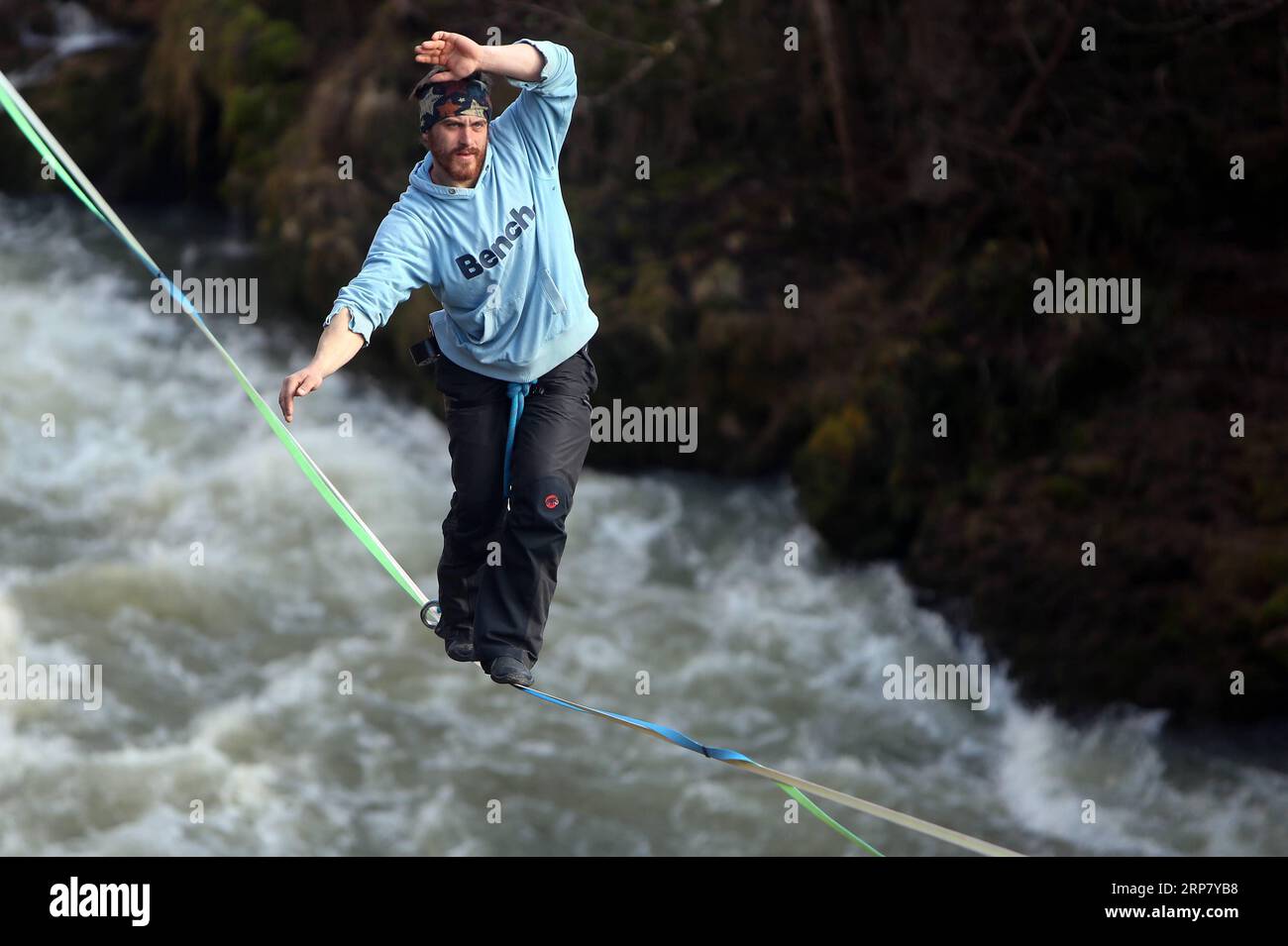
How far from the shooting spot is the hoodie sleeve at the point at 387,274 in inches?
218

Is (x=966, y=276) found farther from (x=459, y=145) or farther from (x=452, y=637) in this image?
(x=459, y=145)

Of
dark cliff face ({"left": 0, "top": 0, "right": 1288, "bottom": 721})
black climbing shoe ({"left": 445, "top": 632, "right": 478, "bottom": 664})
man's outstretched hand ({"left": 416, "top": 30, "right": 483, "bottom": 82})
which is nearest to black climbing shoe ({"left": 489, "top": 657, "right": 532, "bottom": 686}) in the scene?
black climbing shoe ({"left": 445, "top": 632, "right": 478, "bottom": 664})

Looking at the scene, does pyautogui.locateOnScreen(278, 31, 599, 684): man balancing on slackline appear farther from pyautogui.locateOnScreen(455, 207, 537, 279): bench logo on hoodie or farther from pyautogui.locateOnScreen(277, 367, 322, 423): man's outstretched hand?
pyautogui.locateOnScreen(277, 367, 322, 423): man's outstretched hand

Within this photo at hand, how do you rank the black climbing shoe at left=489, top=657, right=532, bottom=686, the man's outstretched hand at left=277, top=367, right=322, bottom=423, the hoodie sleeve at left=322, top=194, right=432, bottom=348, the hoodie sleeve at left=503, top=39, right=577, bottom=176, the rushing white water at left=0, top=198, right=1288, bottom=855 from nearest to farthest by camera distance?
the man's outstretched hand at left=277, top=367, right=322, bottom=423 → the hoodie sleeve at left=322, top=194, right=432, bottom=348 → the hoodie sleeve at left=503, top=39, right=577, bottom=176 → the black climbing shoe at left=489, top=657, right=532, bottom=686 → the rushing white water at left=0, top=198, right=1288, bottom=855

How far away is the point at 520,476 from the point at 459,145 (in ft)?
3.56

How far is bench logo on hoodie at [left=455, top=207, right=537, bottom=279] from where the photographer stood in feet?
19.4

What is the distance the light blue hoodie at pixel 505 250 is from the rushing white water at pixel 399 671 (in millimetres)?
7912

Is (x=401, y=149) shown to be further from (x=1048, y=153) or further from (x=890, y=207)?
(x=1048, y=153)

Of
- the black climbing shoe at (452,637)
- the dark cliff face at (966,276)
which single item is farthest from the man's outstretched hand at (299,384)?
the dark cliff face at (966,276)

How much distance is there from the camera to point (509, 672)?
20.2 ft

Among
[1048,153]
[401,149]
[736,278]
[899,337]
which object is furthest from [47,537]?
[1048,153]
